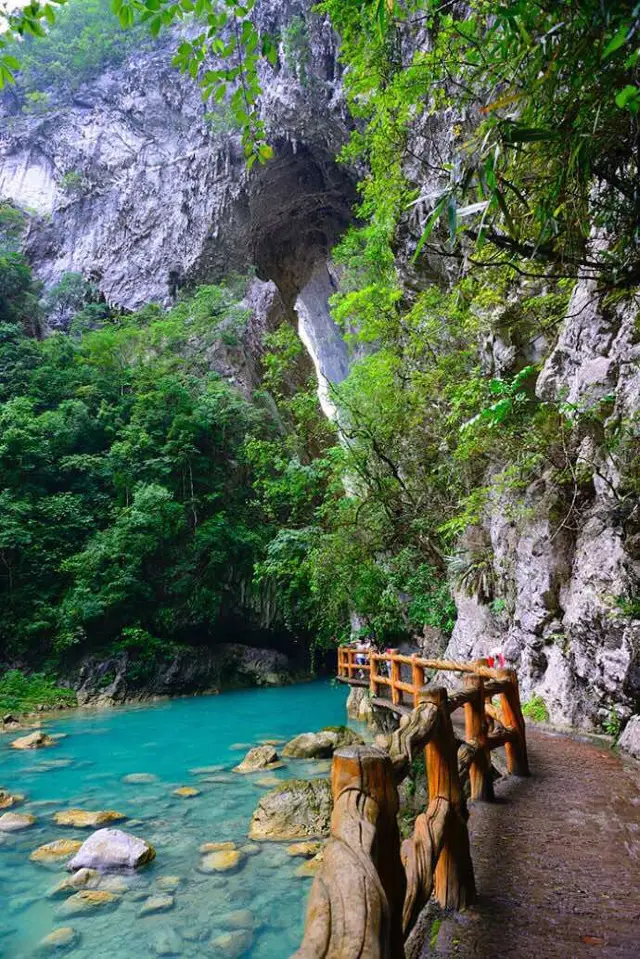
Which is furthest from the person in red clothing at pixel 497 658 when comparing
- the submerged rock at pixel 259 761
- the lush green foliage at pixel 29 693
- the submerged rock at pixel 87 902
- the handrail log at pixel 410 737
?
the lush green foliage at pixel 29 693

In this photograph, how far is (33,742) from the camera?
372 inches

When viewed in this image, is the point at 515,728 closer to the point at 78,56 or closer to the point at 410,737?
the point at 410,737

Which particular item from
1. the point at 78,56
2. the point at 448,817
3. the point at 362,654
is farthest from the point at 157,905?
the point at 78,56

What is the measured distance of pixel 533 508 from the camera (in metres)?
6.75

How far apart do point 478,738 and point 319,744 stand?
5.50m

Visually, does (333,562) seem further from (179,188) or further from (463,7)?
(179,188)

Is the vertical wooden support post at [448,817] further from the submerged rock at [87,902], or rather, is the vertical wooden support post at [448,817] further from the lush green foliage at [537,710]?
the lush green foliage at [537,710]

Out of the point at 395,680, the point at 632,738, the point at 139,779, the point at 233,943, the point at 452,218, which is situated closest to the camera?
the point at 452,218

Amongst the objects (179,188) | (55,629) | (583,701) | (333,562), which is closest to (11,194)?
(179,188)

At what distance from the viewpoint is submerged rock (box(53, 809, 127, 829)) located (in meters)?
5.88

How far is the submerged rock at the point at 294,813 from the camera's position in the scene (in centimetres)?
538

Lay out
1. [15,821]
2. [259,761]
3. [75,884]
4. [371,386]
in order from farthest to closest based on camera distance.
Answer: [371,386] → [259,761] → [15,821] → [75,884]

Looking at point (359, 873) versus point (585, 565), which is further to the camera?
point (585, 565)

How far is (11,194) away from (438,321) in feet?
89.4
